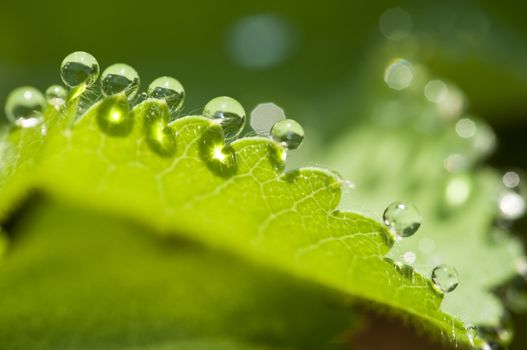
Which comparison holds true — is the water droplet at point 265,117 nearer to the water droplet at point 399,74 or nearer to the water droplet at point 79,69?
the water droplet at point 399,74

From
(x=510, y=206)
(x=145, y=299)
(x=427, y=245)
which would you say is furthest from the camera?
(x=510, y=206)

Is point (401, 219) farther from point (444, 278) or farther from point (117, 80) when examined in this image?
point (117, 80)

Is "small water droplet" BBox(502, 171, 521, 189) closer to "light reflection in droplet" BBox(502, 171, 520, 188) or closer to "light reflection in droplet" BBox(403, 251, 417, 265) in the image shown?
"light reflection in droplet" BBox(502, 171, 520, 188)

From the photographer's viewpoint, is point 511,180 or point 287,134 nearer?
point 287,134

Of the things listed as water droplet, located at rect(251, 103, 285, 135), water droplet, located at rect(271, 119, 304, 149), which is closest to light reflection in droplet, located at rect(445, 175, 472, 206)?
water droplet, located at rect(251, 103, 285, 135)

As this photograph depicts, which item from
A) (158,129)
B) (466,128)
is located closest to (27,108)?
(158,129)

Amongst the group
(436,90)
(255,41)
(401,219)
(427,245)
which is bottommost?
(401,219)

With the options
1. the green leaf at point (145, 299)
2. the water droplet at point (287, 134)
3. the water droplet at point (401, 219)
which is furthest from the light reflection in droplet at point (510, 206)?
the water droplet at point (287, 134)

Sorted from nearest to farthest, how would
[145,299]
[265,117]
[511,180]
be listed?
[145,299]
[511,180]
[265,117]
